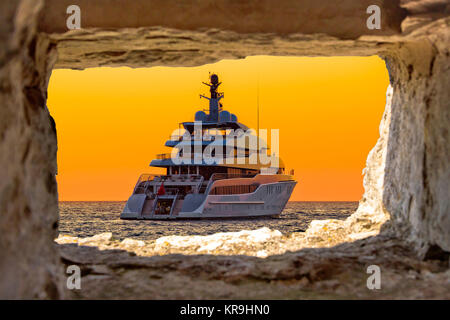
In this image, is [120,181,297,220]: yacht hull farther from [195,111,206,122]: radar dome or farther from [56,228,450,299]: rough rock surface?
[56,228,450,299]: rough rock surface

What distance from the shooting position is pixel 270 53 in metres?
4.21

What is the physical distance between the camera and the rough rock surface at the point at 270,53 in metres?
3.30

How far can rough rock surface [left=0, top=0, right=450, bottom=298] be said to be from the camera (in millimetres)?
3301

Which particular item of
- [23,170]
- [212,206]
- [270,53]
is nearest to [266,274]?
[270,53]

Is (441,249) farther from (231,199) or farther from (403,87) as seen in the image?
(231,199)

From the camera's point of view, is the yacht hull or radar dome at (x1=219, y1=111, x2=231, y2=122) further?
radar dome at (x1=219, y1=111, x2=231, y2=122)

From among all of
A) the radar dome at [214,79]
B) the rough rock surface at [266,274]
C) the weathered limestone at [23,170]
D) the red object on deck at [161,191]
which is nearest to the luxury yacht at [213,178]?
the red object on deck at [161,191]

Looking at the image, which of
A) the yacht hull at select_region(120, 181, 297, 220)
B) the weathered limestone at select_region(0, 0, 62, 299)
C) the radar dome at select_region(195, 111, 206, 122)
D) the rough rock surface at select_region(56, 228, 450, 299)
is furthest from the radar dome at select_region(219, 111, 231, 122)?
the weathered limestone at select_region(0, 0, 62, 299)

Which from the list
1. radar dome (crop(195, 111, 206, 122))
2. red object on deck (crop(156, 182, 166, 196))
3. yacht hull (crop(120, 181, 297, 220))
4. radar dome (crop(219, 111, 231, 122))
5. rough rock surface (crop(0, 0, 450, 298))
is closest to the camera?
rough rock surface (crop(0, 0, 450, 298))

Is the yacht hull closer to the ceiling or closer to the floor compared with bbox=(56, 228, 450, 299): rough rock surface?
closer to the floor

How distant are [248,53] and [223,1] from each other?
720 mm

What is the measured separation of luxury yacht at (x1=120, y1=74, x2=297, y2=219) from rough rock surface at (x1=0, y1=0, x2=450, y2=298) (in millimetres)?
22804

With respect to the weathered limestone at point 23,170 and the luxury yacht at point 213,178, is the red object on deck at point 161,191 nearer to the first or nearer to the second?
the luxury yacht at point 213,178

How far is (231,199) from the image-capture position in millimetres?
27781
